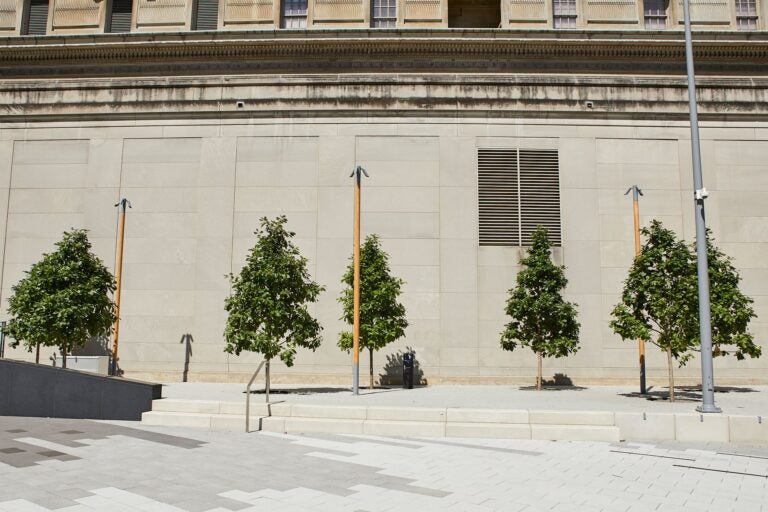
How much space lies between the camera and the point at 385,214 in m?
23.7

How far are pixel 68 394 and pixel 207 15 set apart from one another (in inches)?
748

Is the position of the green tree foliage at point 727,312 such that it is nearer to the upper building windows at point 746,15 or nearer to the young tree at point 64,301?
the upper building windows at point 746,15

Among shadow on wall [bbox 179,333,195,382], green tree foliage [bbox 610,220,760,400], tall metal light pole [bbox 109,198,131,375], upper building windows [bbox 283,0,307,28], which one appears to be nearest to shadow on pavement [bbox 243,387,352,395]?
shadow on wall [bbox 179,333,195,382]

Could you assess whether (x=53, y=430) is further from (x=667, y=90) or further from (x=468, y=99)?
(x=667, y=90)

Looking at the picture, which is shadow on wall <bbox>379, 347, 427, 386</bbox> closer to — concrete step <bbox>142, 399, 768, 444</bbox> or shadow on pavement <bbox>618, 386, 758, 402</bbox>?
shadow on pavement <bbox>618, 386, 758, 402</bbox>

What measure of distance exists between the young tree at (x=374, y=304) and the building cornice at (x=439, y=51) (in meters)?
8.65

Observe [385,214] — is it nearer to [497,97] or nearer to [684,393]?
[497,97]

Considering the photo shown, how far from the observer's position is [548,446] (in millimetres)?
11305

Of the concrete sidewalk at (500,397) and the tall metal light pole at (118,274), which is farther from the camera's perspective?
the tall metal light pole at (118,274)

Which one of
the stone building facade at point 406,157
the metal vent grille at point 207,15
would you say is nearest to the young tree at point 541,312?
the stone building facade at point 406,157

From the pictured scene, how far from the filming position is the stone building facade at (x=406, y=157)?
23.2m

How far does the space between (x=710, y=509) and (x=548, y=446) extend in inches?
168

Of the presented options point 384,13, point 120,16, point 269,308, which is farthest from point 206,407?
point 120,16

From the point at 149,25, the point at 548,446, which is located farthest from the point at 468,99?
the point at 548,446
